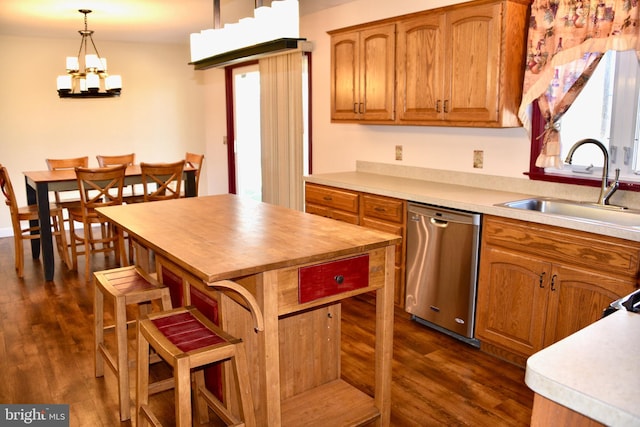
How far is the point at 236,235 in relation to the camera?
2273 millimetres

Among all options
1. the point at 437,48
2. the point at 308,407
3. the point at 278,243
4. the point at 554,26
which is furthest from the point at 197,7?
the point at 308,407

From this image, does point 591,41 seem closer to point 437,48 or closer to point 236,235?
point 437,48

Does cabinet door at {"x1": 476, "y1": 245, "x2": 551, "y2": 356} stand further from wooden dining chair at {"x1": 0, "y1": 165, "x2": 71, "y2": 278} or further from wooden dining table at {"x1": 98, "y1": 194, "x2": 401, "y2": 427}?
wooden dining chair at {"x1": 0, "y1": 165, "x2": 71, "y2": 278}

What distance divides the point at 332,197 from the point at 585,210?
182 centimetres

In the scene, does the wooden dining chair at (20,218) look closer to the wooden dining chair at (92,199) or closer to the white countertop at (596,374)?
the wooden dining chair at (92,199)

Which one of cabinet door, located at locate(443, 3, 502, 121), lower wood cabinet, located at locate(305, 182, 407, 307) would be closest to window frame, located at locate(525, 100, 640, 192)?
cabinet door, located at locate(443, 3, 502, 121)

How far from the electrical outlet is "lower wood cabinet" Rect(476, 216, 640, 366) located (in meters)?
0.83

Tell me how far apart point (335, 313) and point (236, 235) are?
652 mm

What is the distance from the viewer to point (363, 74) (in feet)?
13.4

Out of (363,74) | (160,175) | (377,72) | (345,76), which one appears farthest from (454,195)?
(160,175)

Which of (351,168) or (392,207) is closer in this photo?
(392,207)

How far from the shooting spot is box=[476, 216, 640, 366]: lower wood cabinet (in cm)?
246

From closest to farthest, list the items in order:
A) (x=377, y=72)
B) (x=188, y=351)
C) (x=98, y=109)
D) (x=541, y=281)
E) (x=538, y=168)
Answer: (x=188, y=351) < (x=541, y=281) < (x=538, y=168) < (x=377, y=72) < (x=98, y=109)

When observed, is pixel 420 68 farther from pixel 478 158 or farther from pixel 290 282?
pixel 290 282
